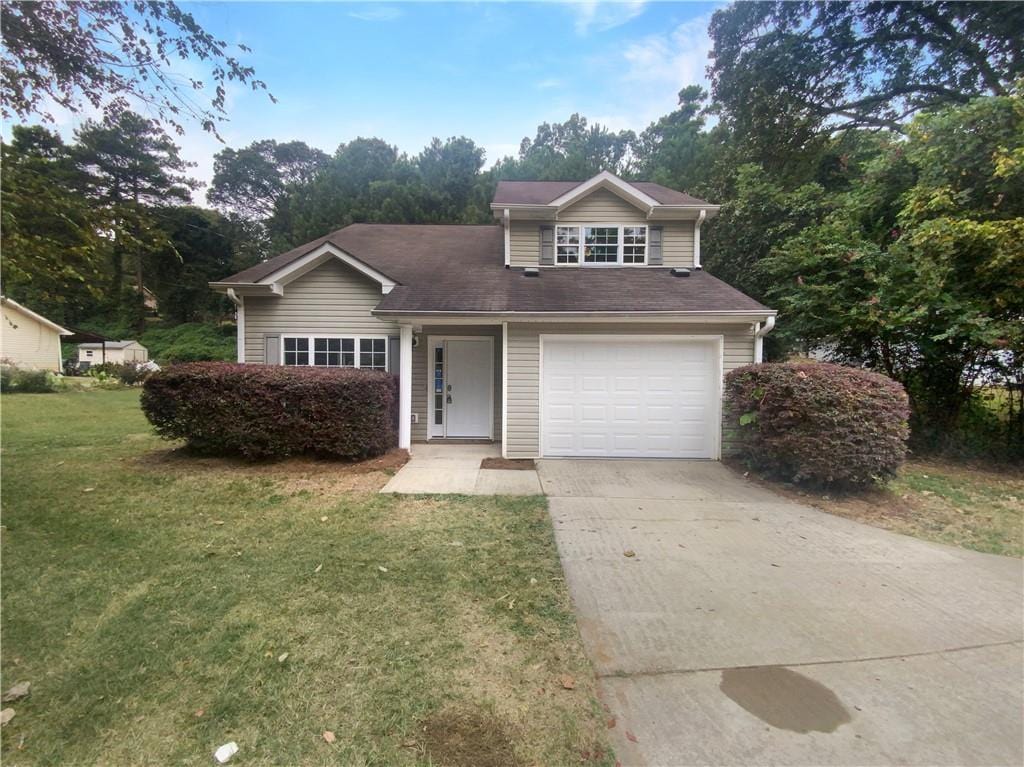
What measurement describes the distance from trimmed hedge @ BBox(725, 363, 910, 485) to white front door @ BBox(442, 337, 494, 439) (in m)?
5.33

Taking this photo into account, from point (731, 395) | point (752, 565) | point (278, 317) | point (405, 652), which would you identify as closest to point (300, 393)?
point (278, 317)

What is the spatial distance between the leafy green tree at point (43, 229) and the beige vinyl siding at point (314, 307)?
411cm

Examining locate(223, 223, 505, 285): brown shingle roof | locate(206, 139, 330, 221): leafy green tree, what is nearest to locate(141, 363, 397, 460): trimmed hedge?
locate(223, 223, 505, 285): brown shingle roof

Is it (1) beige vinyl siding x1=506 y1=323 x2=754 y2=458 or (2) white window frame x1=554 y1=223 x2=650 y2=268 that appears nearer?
(1) beige vinyl siding x1=506 y1=323 x2=754 y2=458

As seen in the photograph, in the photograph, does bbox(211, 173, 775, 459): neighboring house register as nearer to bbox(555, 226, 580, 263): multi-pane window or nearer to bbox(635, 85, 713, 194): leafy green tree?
bbox(555, 226, 580, 263): multi-pane window

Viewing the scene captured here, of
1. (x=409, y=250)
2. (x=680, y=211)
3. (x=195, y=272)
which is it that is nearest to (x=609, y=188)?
(x=680, y=211)

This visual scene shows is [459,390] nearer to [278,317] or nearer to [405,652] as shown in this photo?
[278,317]

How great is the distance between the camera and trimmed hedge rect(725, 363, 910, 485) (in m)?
6.16

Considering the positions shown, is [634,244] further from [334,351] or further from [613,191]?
[334,351]

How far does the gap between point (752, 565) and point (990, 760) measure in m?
2.10

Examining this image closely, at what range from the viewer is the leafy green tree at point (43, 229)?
458cm

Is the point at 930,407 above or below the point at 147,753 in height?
above

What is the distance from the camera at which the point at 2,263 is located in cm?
462

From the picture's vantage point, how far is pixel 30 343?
91.5 feet
